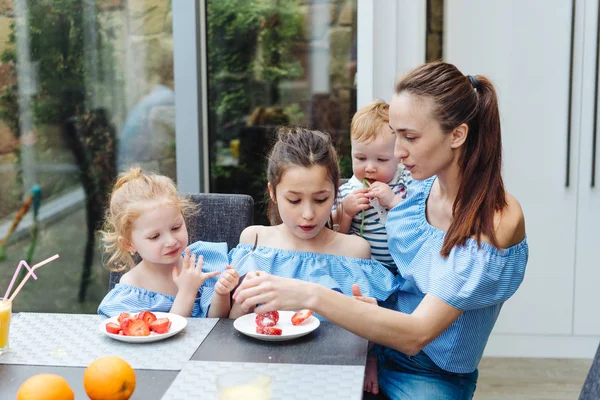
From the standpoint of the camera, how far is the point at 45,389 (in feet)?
3.61

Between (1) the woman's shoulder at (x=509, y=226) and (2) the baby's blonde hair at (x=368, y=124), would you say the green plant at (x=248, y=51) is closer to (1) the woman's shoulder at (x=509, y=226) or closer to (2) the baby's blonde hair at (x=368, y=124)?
(2) the baby's blonde hair at (x=368, y=124)

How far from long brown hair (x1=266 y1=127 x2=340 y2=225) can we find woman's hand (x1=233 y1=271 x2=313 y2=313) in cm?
43

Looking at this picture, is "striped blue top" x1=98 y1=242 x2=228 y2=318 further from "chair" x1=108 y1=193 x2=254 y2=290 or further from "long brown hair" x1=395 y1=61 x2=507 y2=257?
"long brown hair" x1=395 y1=61 x2=507 y2=257

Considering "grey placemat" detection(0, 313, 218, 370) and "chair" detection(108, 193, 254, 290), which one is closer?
"grey placemat" detection(0, 313, 218, 370)

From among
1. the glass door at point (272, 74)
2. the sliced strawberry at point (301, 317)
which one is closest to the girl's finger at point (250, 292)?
the sliced strawberry at point (301, 317)

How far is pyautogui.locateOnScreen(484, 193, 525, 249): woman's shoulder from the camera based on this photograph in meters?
1.58

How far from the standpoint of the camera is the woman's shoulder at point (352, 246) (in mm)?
1899

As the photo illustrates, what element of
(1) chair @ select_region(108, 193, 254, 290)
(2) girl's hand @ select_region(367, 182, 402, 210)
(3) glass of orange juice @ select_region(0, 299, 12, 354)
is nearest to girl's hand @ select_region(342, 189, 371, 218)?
(2) girl's hand @ select_region(367, 182, 402, 210)

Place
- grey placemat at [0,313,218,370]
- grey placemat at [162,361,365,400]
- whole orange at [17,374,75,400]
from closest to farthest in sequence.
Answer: whole orange at [17,374,75,400] < grey placemat at [162,361,365,400] < grey placemat at [0,313,218,370]

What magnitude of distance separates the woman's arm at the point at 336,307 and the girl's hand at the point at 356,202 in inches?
19.6

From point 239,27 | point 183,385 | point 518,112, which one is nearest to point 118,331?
point 183,385

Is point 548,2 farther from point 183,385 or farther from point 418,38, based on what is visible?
point 183,385

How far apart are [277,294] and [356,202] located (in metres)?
0.56

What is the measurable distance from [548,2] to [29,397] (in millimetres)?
2722
